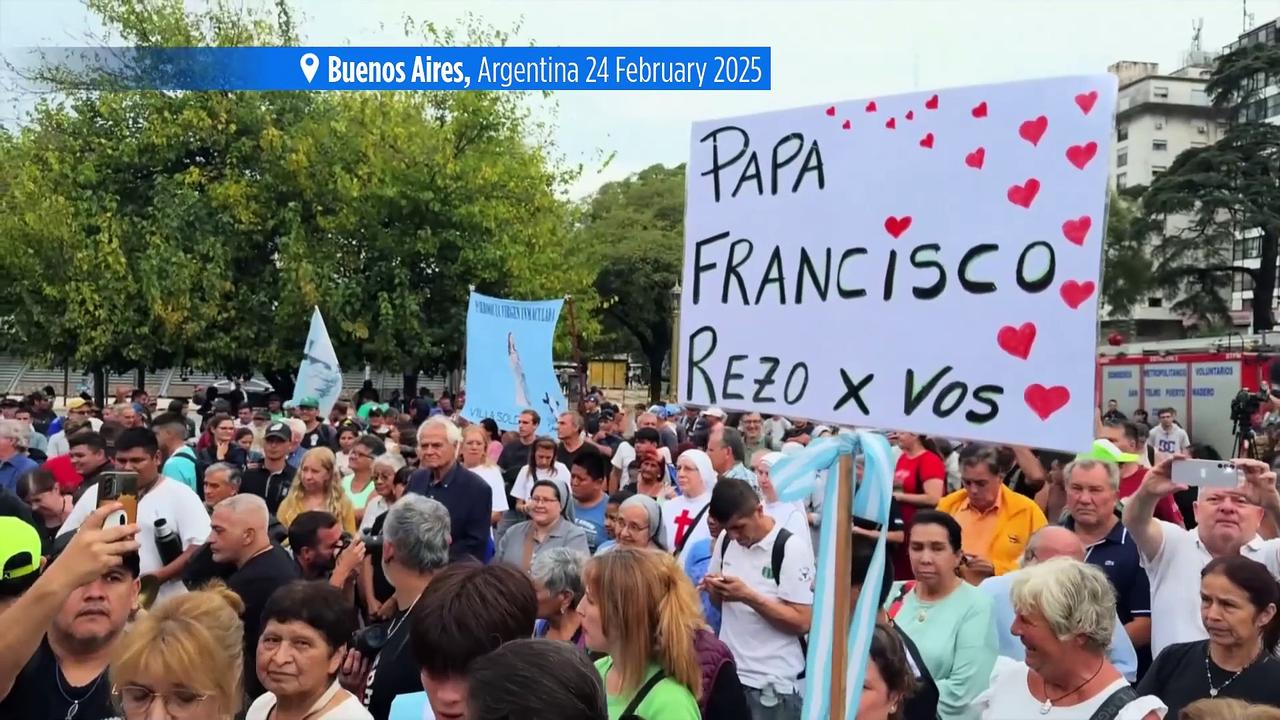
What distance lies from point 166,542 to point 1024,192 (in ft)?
15.6

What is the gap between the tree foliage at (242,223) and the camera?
2316cm

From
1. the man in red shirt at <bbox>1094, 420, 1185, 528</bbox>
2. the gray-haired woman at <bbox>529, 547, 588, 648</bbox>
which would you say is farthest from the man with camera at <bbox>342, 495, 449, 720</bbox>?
the man in red shirt at <bbox>1094, 420, 1185, 528</bbox>

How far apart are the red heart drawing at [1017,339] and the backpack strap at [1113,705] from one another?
1.30 meters

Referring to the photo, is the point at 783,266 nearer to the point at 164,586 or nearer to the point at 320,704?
the point at 320,704

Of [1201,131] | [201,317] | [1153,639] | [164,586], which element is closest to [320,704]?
[164,586]

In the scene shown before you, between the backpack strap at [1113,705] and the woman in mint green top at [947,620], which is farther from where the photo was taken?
the woman in mint green top at [947,620]

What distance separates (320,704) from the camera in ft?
11.2

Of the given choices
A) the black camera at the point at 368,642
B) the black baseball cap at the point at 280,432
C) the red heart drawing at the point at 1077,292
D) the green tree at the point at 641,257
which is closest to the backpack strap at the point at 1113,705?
the red heart drawing at the point at 1077,292

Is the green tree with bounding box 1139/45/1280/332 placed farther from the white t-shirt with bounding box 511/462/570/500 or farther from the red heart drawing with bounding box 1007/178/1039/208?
the red heart drawing with bounding box 1007/178/1039/208

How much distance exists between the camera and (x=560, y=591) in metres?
4.46

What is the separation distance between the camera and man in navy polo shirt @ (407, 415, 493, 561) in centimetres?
675

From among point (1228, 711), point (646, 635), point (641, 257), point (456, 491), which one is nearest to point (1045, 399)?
point (1228, 711)

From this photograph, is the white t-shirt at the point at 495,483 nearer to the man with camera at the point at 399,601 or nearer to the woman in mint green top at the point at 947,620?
the man with camera at the point at 399,601

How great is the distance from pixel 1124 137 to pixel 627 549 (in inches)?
3125
